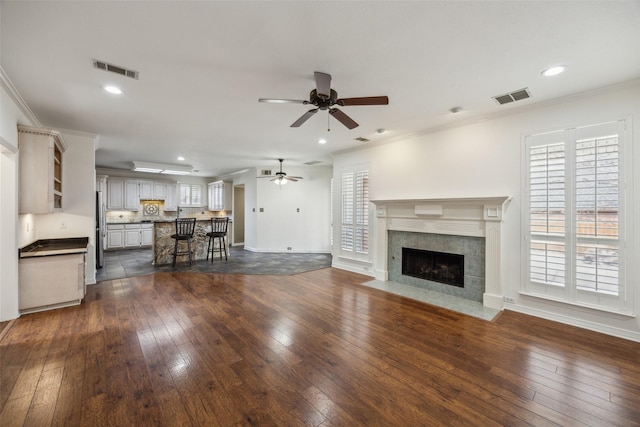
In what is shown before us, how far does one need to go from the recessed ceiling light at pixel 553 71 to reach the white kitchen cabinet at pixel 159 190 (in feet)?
33.6

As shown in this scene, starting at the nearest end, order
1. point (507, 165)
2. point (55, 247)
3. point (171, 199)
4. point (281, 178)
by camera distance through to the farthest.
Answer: point (507, 165)
point (55, 247)
point (281, 178)
point (171, 199)

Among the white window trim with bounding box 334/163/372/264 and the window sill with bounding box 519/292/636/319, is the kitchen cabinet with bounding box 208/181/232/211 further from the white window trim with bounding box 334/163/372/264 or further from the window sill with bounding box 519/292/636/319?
the window sill with bounding box 519/292/636/319

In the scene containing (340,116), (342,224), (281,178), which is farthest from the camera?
(281,178)

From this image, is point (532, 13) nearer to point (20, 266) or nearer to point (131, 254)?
point (20, 266)

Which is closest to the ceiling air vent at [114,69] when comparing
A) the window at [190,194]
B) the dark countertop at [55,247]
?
the dark countertop at [55,247]

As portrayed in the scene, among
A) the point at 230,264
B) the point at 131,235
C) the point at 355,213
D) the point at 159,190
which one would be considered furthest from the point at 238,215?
the point at 355,213

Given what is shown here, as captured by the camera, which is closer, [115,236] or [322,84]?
[322,84]

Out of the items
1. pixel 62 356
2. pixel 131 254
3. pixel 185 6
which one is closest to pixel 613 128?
pixel 185 6

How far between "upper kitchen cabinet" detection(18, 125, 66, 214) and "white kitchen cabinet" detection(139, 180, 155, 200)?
5754 mm

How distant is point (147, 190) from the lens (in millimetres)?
8883

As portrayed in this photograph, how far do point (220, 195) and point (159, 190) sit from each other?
202cm

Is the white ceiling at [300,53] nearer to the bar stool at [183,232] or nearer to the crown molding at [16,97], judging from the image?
the crown molding at [16,97]

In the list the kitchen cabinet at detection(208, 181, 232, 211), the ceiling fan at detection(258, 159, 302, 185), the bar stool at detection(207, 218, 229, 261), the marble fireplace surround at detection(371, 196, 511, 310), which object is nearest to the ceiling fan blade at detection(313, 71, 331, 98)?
the marble fireplace surround at detection(371, 196, 511, 310)

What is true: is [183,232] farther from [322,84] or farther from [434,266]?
[434,266]
